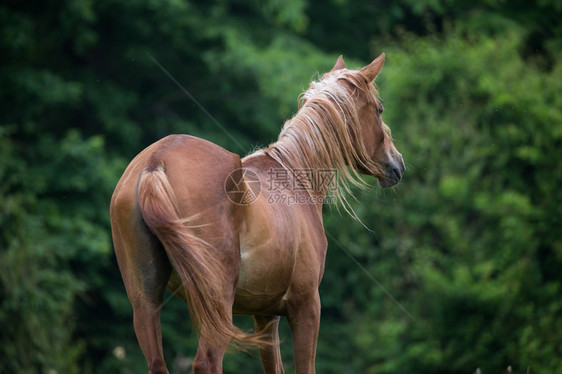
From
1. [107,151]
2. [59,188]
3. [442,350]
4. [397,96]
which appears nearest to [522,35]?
[397,96]

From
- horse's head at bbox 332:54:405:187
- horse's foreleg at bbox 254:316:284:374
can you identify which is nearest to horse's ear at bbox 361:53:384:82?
Answer: horse's head at bbox 332:54:405:187

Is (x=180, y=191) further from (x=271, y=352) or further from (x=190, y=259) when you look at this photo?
(x=271, y=352)

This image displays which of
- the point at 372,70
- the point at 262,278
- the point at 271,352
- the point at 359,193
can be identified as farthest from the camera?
the point at 359,193

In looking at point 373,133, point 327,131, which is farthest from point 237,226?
point 373,133

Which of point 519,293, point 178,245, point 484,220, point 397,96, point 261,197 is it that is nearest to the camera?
point 178,245

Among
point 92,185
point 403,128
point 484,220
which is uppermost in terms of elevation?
point 403,128

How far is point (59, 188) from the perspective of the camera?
34.7ft

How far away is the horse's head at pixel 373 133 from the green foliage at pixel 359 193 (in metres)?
5.37

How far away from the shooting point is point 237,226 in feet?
10.1

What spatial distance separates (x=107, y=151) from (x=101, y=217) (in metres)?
1.83

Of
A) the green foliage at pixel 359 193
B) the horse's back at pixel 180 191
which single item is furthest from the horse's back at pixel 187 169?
the green foliage at pixel 359 193

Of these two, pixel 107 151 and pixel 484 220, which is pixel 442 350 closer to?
pixel 484 220

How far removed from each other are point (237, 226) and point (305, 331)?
0.88 m

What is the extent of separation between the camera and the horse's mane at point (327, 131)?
12.3 ft
